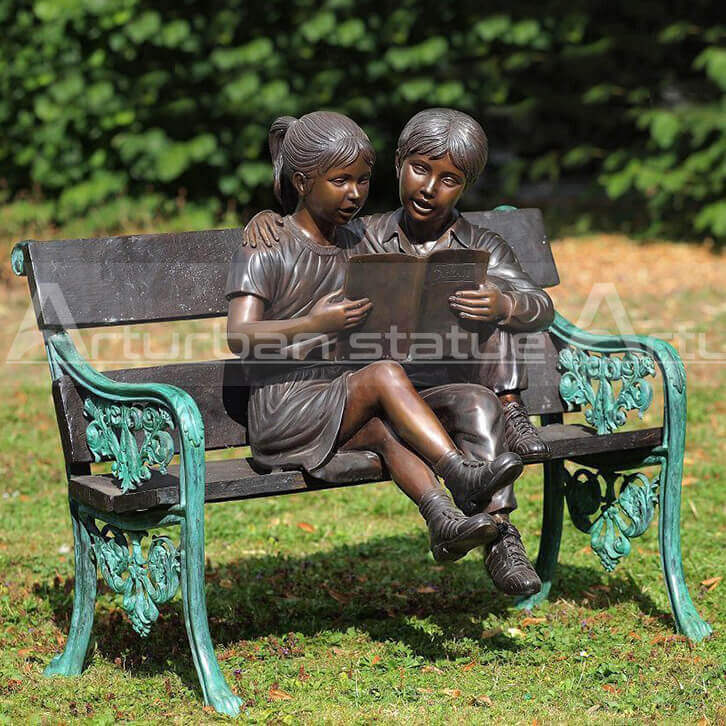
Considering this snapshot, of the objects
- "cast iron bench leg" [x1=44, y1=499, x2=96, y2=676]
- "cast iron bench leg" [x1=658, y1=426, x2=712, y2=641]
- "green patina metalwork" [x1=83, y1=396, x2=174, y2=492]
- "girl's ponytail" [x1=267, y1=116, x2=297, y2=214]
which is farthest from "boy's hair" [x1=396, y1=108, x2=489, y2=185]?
"cast iron bench leg" [x1=44, y1=499, x2=96, y2=676]

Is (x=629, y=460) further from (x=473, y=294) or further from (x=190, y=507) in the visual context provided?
(x=190, y=507)

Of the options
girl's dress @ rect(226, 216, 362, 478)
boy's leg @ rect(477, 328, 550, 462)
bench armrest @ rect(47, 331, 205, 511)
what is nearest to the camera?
bench armrest @ rect(47, 331, 205, 511)

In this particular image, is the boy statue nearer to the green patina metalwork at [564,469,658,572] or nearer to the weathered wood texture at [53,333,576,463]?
the weathered wood texture at [53,333,576,463]

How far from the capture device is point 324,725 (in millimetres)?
3867

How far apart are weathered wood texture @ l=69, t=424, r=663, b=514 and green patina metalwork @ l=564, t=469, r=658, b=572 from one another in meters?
0.21

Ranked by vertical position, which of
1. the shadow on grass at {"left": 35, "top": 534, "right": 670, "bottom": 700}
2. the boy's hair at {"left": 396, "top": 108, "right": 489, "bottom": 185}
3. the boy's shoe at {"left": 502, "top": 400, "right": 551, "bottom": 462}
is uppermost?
the boy's hair at {"left": 396, "top": 108, "right": 489, "bottom": 185}

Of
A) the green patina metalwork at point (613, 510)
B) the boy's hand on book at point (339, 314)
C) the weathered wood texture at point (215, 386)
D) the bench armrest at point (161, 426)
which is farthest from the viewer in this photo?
the green patina metalwork at point (613, 510)

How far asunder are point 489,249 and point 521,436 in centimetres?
68

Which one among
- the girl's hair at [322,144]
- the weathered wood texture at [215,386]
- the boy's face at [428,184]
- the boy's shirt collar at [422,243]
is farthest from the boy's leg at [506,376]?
the girl's hair at [322,144]

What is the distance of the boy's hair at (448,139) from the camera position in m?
4.09

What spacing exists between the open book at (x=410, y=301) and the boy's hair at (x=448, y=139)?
0.32 metres

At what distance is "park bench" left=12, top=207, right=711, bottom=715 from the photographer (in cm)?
388

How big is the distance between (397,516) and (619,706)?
7.37 ft

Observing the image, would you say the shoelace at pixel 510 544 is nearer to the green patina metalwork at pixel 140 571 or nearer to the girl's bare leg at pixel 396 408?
the girl's bare leg at pixel 396 408
